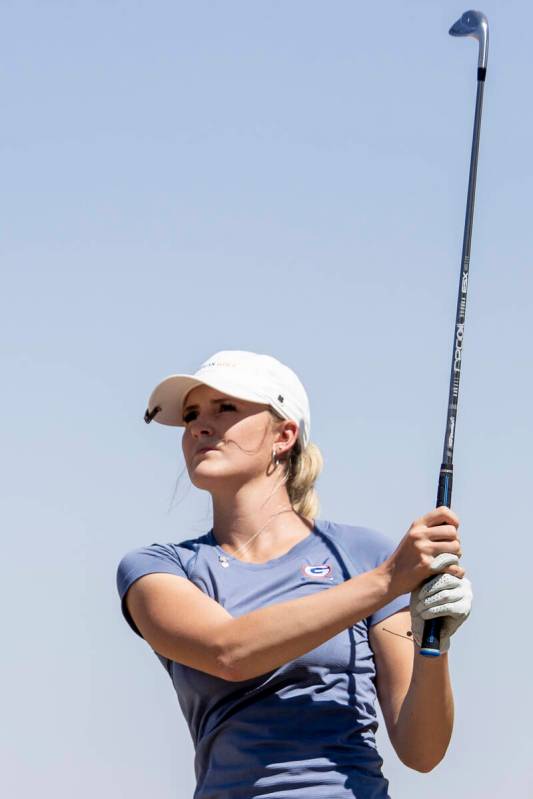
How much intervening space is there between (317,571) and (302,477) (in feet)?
2.09

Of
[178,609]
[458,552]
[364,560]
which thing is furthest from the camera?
[364,560]

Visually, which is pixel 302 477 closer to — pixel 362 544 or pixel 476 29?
pixel 362 544

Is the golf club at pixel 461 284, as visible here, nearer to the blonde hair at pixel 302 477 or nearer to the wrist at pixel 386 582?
the wrist at pixel 386 582

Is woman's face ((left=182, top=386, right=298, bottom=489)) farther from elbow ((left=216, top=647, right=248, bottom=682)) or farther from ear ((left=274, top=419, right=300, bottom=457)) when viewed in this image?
elbow ((left=216, top=647, right=248, bottom=682))

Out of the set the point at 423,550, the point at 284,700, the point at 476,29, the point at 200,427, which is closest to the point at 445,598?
the point at 423,550

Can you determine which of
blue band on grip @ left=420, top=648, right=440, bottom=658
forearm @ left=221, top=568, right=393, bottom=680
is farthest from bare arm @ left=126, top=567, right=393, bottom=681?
blue band on grip @ left=420, top=648, right=440, bottom=658

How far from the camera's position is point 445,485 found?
18.0ft

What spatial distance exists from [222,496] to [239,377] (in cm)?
50

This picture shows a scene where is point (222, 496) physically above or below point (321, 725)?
above

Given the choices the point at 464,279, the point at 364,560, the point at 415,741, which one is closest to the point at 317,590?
→ the point at 364,560

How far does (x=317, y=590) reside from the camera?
18.8 ft

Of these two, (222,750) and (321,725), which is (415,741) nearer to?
(321,725)

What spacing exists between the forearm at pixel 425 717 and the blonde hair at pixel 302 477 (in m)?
0.97

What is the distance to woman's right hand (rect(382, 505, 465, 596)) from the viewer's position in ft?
16.8
